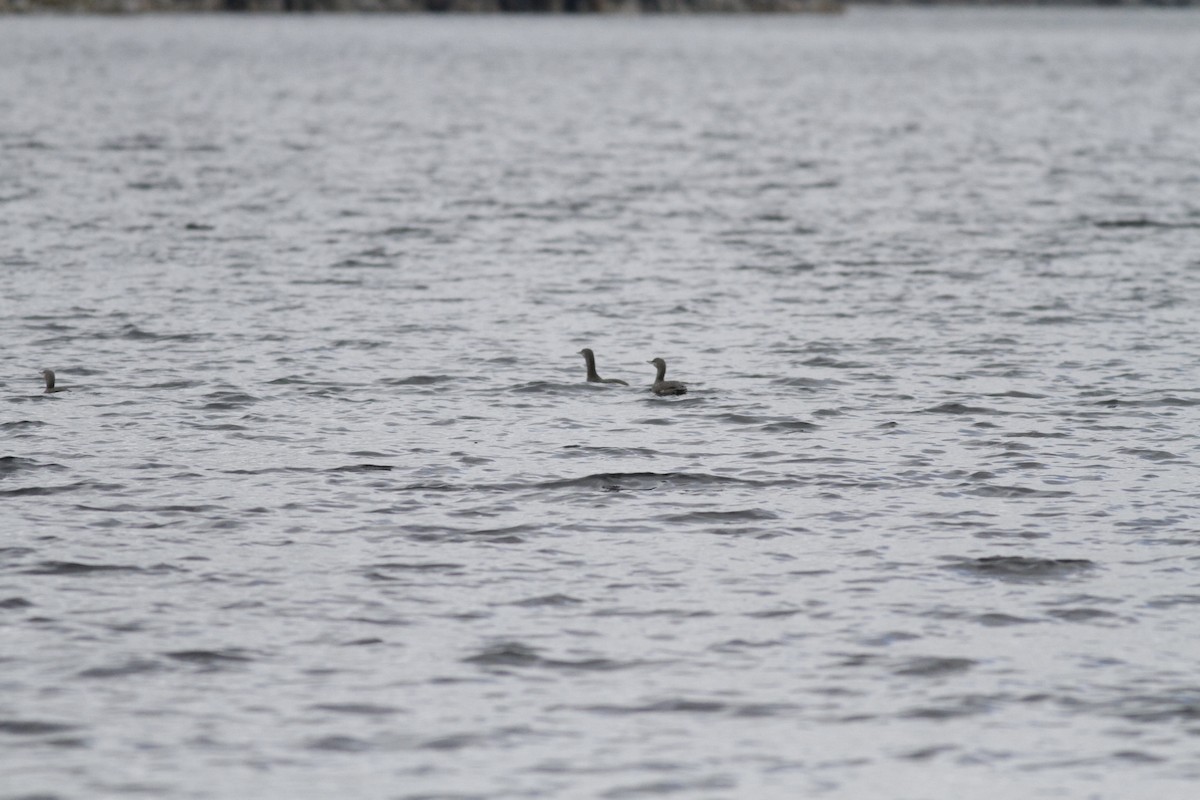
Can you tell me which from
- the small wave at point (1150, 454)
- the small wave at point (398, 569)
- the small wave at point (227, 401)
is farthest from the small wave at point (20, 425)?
the small wave at point (1150, 454)

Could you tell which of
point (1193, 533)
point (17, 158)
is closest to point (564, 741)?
point (1193, 533)

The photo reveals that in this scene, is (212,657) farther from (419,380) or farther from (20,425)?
(419,380)

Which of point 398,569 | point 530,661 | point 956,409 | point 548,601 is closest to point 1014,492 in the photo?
point 956,409

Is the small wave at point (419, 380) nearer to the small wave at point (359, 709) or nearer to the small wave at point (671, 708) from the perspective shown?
the small wave at point (359, 709)

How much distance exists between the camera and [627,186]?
57625 mm

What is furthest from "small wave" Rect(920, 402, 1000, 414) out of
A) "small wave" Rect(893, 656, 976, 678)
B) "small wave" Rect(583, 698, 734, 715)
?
"small wave" Rect(583, 698, 734, 715)

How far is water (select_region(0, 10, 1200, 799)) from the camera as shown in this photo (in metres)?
14.8

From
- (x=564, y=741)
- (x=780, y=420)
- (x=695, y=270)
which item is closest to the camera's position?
(x=564, y=741)

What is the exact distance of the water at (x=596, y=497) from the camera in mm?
14836

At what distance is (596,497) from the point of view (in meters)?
21.7

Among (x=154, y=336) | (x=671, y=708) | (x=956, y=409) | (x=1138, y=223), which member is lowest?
(x=671, y=708)

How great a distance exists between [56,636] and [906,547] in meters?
8.66

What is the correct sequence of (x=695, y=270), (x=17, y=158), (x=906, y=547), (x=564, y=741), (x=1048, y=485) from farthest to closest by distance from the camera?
(x=17, y=158) < (x=695, y=270) < (x=1048, y=485) < (x=906, y=547) < (x=564, y=741)

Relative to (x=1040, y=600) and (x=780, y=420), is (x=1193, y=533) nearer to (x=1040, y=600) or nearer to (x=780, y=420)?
(x=1040, y=600)
